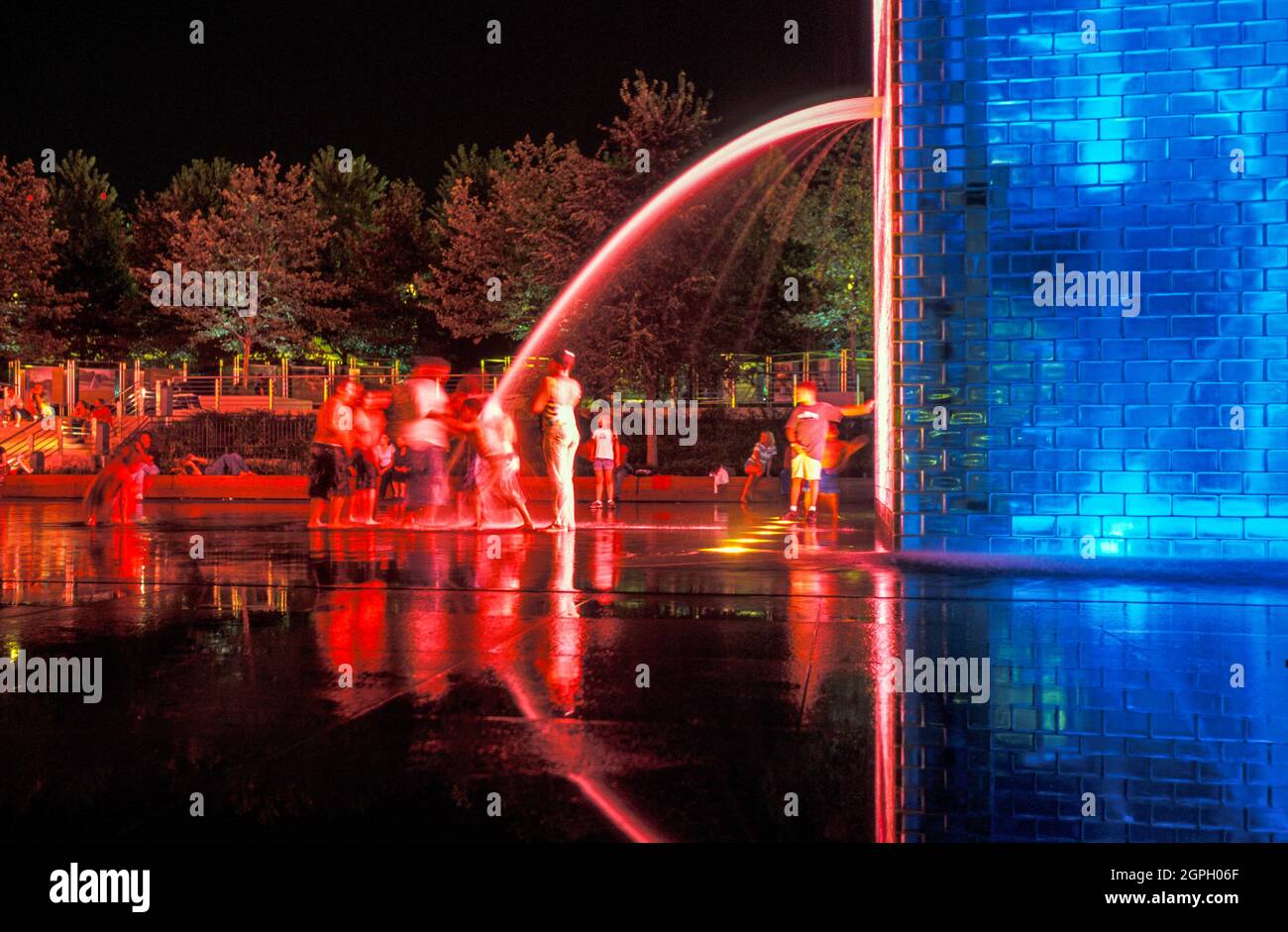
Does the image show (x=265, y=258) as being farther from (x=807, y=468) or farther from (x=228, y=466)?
(x=807, y=468)

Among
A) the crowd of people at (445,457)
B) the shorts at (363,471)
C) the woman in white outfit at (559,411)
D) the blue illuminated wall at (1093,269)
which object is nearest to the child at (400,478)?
the crowd of people at (445,457)

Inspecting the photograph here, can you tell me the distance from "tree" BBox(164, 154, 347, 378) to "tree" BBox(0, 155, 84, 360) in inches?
211

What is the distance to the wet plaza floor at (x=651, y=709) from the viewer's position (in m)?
3.39

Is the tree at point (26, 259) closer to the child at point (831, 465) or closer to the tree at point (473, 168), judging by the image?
the tree at point (473, 168)

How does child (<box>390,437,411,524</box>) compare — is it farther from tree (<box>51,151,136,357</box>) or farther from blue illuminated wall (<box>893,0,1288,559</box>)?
tree (<box>51,151,136,357</box>)

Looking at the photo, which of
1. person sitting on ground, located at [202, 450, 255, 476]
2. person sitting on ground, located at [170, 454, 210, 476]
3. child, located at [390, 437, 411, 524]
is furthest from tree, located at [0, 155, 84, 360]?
child, located at [390, 437, 411, 524]

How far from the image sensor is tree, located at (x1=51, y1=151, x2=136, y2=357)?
56.7m


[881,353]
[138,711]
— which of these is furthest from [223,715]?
[881,353]

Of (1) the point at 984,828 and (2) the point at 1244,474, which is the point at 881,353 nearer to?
(2) the point at 1244,474

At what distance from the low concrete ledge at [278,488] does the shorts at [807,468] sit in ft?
26.7

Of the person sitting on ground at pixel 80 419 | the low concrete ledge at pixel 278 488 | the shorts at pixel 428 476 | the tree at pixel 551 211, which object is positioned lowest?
the low concrete ledge at pixel 278 488
